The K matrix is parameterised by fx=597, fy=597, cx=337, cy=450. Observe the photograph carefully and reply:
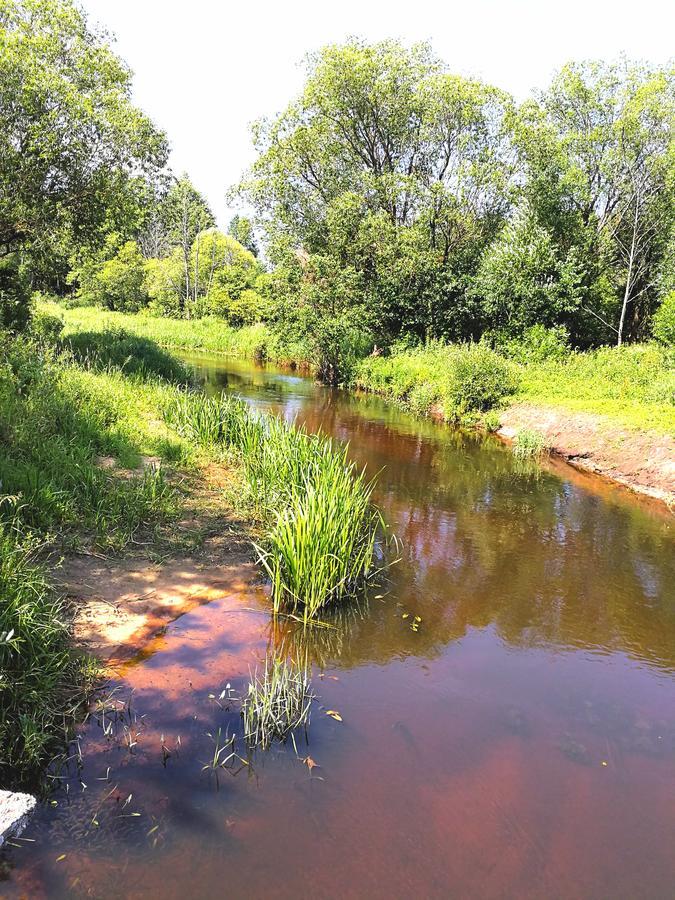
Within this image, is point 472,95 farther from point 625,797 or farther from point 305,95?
point 625,797

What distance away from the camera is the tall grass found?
6270 mm

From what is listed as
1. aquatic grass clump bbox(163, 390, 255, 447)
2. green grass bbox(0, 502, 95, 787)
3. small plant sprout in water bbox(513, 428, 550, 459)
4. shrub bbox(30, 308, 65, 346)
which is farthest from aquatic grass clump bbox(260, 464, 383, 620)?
shrub bbox(30, 308, 65, 346)

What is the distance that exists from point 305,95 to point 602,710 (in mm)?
27061

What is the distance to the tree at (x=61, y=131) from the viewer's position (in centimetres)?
1366

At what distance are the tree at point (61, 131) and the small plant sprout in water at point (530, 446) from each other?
12.4 meters

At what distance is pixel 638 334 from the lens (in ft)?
88.4

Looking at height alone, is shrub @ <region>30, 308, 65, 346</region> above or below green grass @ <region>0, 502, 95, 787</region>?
above

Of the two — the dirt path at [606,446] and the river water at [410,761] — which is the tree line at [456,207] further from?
the river water at [410,761]

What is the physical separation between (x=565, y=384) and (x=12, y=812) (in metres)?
17.6

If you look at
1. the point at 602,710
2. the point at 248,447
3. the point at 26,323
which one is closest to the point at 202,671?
the point at 602,710

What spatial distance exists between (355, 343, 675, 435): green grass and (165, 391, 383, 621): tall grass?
8453mm

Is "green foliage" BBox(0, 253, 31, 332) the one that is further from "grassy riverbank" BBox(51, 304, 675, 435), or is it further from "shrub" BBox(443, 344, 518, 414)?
"shrub" BBox(443, 344, 518, 414)

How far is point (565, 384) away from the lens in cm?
1788

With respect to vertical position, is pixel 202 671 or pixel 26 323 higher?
pixel 26 323
